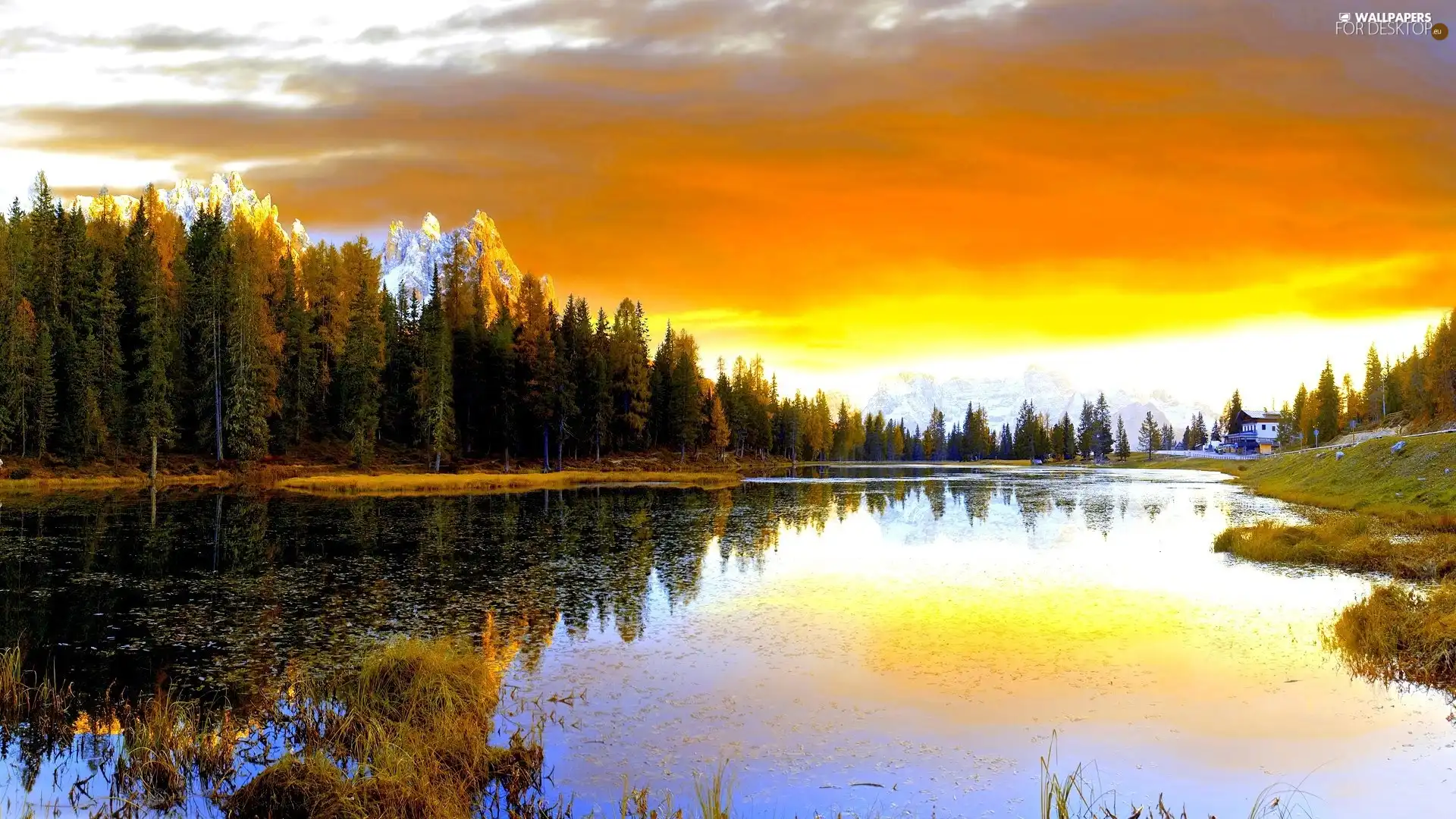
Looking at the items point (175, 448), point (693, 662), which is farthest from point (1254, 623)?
Result: point (175, 448)

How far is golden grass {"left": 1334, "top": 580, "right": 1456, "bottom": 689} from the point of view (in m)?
15.4

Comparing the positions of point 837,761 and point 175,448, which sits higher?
point 175,448

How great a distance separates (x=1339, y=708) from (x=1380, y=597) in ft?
26.3

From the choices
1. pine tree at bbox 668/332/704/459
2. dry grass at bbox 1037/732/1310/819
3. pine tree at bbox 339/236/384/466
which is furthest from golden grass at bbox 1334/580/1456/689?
pine tree at bbox 668/332/704/459

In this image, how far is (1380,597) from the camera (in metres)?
19.5

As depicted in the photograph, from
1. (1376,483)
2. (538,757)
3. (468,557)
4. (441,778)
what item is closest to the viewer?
(441,778)

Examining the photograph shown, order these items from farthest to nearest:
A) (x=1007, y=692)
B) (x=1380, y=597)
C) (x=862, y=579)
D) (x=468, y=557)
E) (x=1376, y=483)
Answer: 1. (x=1376, y=483)
2. (x=468, y=557)
3. (x=862, y=579)
4. (x=1380, y=597)
5. (x=1007, y=692)

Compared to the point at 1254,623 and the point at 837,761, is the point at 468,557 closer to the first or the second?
the point at 837,761

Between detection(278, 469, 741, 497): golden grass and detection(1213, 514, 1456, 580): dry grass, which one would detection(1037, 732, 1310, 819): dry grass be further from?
detection(278, 469, 741, 497): golden grass

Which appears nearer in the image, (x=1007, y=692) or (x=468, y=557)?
(x=1007, y=692)

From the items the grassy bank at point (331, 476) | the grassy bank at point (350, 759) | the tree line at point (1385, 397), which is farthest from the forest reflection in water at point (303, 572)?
the tree line at point (1385, 397)

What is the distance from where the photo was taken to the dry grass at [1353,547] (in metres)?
25.1

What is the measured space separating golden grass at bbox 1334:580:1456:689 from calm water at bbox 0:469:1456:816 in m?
0.64

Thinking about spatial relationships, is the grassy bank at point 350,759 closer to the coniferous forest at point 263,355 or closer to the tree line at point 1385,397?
the coniferous forest at point 263,355
